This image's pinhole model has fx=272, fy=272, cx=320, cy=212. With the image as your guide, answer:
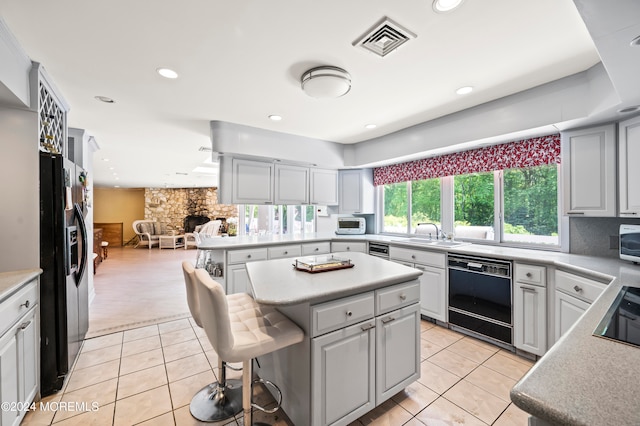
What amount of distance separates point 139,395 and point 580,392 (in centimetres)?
243

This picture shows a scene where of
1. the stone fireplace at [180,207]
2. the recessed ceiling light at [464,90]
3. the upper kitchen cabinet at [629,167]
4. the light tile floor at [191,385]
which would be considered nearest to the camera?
the light tile floor at [191,385]

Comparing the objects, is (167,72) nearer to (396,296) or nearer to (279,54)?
(279,54)

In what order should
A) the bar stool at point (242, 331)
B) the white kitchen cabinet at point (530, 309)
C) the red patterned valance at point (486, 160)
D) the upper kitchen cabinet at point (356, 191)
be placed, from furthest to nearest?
1. the upper kitchen cabinet at point (356, 191)
2. the red patterned valance at point (486, 160)
3. the white kitchen cabinet at point (530, 309)
4. the bar stool at point (242, 331)

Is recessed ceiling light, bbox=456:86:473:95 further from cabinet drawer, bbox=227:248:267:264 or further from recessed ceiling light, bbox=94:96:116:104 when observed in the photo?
recessed ceiling light, bbox=94:96:116:104

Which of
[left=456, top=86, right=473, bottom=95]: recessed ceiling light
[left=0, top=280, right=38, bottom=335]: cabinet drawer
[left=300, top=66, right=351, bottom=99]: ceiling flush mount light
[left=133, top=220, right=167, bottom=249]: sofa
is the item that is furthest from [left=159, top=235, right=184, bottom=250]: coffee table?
[left=456, top=86, right=473, bottom=95]: recessed ceiling light

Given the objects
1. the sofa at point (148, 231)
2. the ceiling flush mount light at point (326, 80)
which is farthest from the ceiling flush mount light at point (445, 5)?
the sofa at point (148, 231)

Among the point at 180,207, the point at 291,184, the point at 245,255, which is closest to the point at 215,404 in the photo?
the point at 245,255

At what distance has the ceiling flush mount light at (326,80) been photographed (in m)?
2.01

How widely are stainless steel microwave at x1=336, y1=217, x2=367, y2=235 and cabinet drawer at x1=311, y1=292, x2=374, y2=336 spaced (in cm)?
276

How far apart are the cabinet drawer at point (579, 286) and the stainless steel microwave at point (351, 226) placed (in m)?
2.54

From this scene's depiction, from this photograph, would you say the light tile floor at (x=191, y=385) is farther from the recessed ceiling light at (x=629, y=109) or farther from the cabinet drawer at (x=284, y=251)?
the recessed ceiling light at (x=629, y=109)

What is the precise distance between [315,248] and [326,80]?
7.61 ft

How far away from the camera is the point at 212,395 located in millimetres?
1863

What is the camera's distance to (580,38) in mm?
1688
